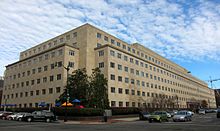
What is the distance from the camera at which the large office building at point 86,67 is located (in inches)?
2184

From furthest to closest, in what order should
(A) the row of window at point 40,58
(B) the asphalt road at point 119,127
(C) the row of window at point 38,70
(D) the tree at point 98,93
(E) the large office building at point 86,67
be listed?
(A) the row of window at point 40,58 → (E) the large office building at point 86,67 → (C) the row of window at point 38,70 → (D) the tree at point 98,93 → (B) the asphalt road at point 119,127

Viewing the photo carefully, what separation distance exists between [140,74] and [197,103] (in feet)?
198

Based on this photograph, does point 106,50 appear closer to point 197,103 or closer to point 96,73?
point 96,73

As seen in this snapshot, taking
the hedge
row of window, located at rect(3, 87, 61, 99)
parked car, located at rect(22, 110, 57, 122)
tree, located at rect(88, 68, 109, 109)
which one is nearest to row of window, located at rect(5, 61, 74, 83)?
row of window, located at rect(3, 87, 61, 99)

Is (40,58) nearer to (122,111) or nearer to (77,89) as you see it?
(77,89)

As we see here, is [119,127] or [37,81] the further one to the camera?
[37,81]

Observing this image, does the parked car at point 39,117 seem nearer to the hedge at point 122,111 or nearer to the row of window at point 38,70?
the hedge at point 122,111

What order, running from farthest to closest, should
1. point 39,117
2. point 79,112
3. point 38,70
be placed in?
point 38,70 < point 79,112 < point 39,117

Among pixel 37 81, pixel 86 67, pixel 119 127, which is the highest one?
pixel 86 67

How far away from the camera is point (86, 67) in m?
55.6

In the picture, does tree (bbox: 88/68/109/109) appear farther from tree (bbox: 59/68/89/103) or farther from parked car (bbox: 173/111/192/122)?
parked car (bbox: 173/111/192/122)

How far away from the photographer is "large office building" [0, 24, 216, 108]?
5547cm

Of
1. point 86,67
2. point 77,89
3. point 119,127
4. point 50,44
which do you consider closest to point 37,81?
point 50,44

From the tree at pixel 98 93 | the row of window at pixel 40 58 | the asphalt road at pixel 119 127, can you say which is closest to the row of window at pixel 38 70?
the row of window at pixel 40 58
